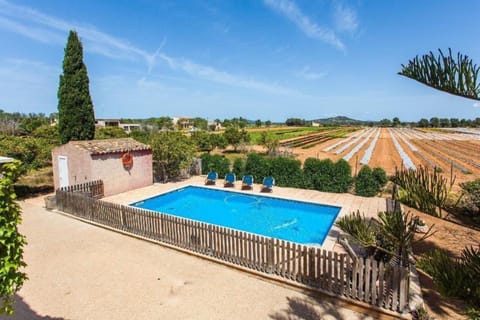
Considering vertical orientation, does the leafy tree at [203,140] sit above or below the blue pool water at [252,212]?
above

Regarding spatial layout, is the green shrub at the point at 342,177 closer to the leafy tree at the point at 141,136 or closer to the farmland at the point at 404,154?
the farmland at the point at 404,154

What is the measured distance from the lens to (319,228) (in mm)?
11312

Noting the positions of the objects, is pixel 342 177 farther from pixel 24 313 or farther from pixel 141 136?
pixel 141 136

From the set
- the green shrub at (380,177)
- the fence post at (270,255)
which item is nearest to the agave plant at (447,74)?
the fence post at (270,255)

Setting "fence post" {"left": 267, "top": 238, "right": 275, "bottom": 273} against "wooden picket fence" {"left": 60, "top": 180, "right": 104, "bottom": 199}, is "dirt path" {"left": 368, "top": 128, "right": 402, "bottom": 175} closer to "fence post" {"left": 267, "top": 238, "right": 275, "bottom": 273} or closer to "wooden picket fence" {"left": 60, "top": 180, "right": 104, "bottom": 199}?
"fence post" {"left": 267, "top": 238, "right": 275, "bottom": 273}

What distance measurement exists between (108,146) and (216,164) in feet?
23.7

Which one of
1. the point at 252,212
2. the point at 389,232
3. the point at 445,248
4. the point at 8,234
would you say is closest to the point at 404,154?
the point at 252,212

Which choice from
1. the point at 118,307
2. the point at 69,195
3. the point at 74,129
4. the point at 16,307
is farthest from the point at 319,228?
the point at 74,129

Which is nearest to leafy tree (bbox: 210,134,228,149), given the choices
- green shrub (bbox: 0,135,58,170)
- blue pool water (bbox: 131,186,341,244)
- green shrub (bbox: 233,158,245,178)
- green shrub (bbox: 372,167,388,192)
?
green shrub (bbox: 233,158,245,178)

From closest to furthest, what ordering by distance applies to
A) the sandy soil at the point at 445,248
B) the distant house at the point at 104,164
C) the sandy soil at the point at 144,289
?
1. the sandy soil at the point at 445,248
2. the sandy soil at the point at 144,289
3. the distant house at the point at 104,164

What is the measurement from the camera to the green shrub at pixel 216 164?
754 inches

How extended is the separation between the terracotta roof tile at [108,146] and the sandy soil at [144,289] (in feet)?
20.5

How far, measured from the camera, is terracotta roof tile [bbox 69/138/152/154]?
14.1m

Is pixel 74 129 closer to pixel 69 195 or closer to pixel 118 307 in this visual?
pixel 69 195
